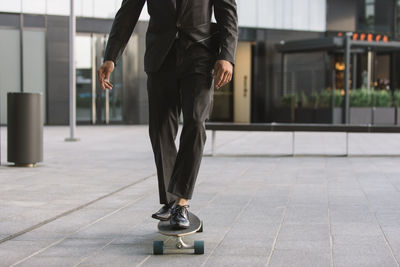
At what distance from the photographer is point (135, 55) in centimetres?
2311

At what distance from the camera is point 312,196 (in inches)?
241

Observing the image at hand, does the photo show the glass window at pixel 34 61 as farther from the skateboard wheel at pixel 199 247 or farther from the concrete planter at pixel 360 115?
the skateboard wheel at pixel 199 247

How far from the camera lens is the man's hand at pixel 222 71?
375 centimetres

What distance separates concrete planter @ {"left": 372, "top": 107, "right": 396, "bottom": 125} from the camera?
22.4 m

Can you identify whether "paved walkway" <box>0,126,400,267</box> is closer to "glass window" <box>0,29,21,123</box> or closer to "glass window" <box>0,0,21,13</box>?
"glass window" <box>0,29,21,123</box>

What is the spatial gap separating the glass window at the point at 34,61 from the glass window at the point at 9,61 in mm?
265

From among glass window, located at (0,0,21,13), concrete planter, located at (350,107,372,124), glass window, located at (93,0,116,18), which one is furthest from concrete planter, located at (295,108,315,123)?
glass window, located at (0,0,21,13)

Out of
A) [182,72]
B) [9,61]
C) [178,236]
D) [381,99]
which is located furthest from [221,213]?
[381,99]

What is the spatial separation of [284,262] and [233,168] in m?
5.29

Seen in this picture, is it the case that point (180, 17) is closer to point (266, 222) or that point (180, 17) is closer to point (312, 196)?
point (266, 222)

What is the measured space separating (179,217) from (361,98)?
19.8 meters

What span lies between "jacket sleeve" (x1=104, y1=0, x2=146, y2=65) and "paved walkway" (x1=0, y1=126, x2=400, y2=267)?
1.24 metres

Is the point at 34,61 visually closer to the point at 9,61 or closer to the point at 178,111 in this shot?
the point at 9,61

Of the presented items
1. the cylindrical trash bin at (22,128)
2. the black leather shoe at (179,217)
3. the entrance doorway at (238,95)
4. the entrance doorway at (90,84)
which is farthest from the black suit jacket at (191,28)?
the entrance doorway at (238,95)
